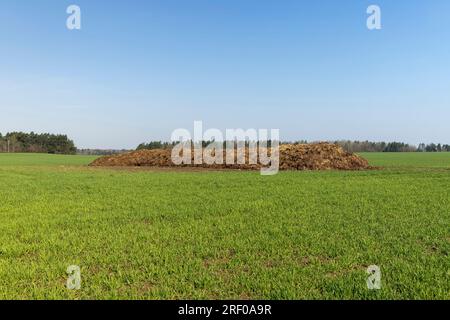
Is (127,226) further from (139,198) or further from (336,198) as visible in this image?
(336,198)

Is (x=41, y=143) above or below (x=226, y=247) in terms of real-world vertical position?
above

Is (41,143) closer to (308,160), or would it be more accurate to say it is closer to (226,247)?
(308,160)

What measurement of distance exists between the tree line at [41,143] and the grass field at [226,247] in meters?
119

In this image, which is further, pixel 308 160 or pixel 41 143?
pixel 41 143

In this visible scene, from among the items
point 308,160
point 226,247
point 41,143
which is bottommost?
point 226,247

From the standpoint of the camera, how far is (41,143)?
125312 mm

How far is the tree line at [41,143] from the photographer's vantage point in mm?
123500

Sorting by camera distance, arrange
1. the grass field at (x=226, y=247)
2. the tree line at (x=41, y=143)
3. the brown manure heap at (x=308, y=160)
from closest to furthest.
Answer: the grass field at (x=226, y=247)
the brown manure heap at (x=308, y=160)
the tree line at (x=41, y=143)

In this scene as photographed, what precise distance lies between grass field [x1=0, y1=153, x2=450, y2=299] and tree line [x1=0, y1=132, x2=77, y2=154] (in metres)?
119

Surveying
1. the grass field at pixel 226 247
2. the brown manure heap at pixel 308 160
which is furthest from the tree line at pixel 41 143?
the grass field at pixel 226 247

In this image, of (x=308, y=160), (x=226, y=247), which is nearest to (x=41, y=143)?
(x=308, y=160)

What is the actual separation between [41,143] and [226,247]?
132 metres

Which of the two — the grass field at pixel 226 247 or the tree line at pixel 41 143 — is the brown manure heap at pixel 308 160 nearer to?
the grass field at pixel 226 247

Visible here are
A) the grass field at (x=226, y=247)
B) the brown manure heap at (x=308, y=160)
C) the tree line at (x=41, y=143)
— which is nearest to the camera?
the grass field at (x=226, y=247)
